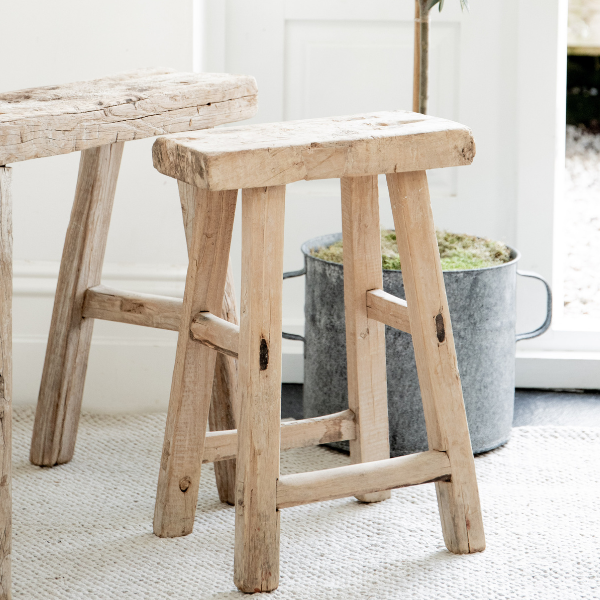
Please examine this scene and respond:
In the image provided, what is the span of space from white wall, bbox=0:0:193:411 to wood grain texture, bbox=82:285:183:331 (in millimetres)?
241

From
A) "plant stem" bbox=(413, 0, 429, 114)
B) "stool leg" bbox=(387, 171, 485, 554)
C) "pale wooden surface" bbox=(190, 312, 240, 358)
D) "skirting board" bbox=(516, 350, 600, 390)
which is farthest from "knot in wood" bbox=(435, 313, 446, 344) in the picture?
"skirting board" bbox=(516, 350, 600, 390)

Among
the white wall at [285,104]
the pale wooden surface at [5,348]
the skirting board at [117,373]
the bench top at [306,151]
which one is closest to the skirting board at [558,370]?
the white wall at [285,104]

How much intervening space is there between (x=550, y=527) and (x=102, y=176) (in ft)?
2.88

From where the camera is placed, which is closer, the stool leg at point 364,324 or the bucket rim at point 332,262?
the stool leg at point 364,324

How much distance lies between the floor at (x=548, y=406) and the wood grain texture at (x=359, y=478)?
1.96 ft

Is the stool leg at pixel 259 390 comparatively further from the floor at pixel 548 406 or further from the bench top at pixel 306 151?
the floor at pixel 548 406

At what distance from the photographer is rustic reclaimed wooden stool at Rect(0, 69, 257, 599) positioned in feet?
3.07

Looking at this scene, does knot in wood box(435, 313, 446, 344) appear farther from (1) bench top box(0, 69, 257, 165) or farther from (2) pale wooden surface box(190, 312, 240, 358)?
(1) bench top box(0, 69, 257, 165)

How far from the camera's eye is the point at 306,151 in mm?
933

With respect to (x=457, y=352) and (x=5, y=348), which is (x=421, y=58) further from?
(x=5, y=348)

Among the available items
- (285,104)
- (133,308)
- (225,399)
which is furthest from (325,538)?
(285,104)

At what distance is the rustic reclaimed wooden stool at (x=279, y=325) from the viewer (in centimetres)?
95

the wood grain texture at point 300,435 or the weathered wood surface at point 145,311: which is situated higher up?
the weathered wood surface at point 145,311

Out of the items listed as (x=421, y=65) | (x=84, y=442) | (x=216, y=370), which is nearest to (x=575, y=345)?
(x=421, y=65)
